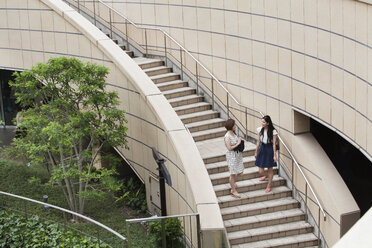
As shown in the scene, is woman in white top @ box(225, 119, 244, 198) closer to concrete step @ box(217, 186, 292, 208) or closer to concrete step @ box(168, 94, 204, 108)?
concrete step @ box(217, 186, 292, 208)

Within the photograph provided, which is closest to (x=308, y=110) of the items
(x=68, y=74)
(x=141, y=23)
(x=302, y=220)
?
(x=302, y=220)

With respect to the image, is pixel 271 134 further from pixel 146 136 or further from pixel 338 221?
pixel 146 136

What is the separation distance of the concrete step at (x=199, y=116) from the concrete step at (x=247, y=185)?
2.49 metres

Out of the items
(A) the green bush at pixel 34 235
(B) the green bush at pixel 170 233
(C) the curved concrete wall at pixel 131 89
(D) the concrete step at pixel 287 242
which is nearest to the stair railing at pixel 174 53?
(D) the concrete step at pixel 287 242

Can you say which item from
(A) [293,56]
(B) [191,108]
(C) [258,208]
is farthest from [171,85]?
(C) [258,208]

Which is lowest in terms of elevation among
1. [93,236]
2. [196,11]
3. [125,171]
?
[93,236]

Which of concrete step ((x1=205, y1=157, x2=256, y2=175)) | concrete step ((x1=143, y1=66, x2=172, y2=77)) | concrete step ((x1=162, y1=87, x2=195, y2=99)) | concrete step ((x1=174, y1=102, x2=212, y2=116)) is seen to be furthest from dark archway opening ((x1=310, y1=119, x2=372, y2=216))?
concrete step ((x1=143, y1=66, x2=172, y2=77))

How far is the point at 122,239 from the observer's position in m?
13.6

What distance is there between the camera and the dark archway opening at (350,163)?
1523 centimetres

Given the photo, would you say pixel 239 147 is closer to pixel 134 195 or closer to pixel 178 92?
pixel 178 92

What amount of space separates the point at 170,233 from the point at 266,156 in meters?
2.66

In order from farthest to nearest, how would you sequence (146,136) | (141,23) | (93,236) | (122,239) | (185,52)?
1. (141,23)
2. (185,52)
3. (146,136)
4. (93,236)
5. (122,239)

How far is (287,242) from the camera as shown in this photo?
14336 mm

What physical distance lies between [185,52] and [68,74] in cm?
363
